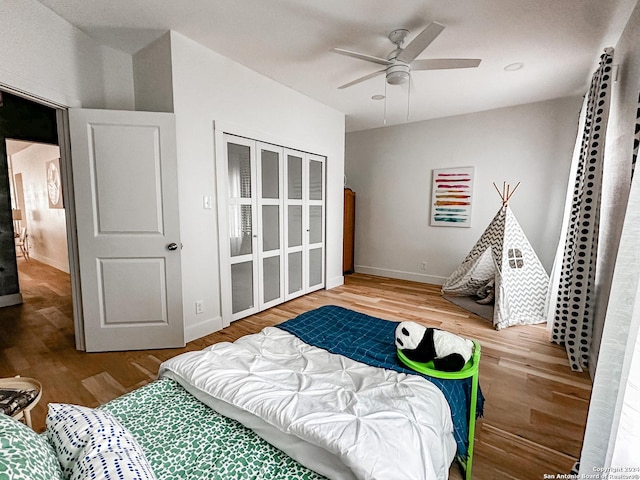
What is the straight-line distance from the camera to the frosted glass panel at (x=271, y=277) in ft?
11.1

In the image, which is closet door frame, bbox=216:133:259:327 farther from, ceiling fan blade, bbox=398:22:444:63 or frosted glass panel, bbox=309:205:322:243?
ceiling fan blade, bbox=398:22:444:63

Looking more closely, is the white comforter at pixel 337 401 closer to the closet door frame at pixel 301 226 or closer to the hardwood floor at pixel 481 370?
the hardwood floor at pixel 481 370

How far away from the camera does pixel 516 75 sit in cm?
299

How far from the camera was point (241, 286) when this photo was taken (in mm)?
3139

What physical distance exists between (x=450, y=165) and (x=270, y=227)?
288cm

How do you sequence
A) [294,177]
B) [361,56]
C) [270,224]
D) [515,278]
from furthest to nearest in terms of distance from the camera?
[294,177] → [270,224] → [515,278] → [361,56]

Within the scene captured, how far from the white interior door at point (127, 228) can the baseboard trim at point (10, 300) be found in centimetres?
212

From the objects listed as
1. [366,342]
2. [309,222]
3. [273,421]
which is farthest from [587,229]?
[309,222]

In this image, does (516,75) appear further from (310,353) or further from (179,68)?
(310,353)

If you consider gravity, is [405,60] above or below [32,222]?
above

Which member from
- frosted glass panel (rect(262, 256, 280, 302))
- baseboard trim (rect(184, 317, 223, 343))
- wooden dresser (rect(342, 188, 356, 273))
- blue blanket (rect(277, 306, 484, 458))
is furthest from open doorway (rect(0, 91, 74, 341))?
wooden dresser (rect(342, 188, 356, 273))

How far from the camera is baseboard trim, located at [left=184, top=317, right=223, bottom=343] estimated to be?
259 cm

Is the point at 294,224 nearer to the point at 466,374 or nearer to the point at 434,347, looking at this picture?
the point at 434,347

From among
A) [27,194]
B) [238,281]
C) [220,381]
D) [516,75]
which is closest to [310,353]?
[220,381]
